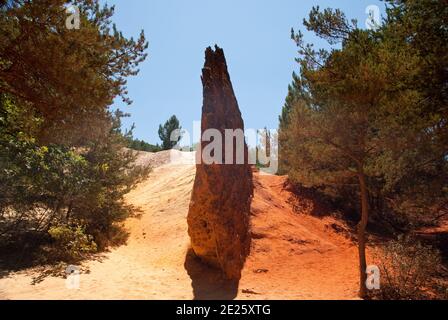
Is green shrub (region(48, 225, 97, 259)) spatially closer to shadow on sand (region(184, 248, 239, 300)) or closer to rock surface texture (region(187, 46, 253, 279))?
shadow on sand (region(184, 248, 239, 300))

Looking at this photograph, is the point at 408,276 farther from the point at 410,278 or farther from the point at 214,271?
the point at 214,271

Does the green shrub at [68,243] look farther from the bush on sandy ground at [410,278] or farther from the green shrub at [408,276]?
the green shrub at [408,276]

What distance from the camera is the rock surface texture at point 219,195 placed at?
9797 millimetres

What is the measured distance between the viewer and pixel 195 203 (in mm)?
10219

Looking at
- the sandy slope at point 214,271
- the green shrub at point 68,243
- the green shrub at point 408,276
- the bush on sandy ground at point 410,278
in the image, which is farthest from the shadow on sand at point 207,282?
the green shrub at point 408,276

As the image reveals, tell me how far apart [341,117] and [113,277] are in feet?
25.9

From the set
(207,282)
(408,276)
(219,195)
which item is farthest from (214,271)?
(408,276)

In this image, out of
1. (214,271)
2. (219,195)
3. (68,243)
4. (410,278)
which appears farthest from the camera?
(68,243)

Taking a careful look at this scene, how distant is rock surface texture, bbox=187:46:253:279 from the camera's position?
32.1ft

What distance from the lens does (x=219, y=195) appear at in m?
9.78

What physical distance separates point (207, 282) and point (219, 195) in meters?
2.61

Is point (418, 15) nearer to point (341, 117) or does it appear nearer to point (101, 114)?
point (341, 117)

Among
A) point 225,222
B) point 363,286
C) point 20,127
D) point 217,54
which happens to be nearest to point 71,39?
point 20,127

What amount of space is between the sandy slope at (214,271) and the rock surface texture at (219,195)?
0.65m
